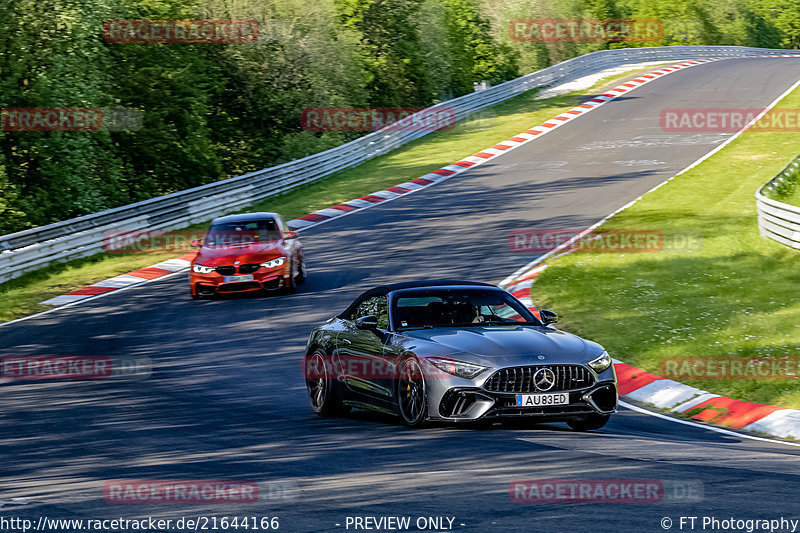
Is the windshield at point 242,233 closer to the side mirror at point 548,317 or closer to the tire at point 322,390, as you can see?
the tire at point 322,390

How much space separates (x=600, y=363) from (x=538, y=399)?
760 millimetres

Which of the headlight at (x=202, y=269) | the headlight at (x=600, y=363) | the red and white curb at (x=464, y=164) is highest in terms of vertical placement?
the headlight at (x=600, y=363)

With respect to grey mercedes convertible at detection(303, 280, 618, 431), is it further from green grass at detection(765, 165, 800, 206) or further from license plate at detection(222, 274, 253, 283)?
green grass at detection(765, 165, 800, 206)

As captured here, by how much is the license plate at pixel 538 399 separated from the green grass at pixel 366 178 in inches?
511

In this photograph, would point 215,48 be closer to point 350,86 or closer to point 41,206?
point 350,86

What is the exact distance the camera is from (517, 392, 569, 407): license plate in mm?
9367

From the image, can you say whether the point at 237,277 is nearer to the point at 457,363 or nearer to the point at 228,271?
the point at 228,271

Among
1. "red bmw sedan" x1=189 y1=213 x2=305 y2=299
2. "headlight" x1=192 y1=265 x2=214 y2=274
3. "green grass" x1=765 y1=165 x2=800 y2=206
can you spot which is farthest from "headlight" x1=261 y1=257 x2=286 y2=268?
"green grass" x1=765 y1=165 x2=800 y2=206

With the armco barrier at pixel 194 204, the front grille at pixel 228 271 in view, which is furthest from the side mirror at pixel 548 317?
the armco barrier at pixel 194 204

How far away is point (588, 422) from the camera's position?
9961 millimetres

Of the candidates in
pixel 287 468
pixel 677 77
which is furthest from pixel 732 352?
pixel 677 77

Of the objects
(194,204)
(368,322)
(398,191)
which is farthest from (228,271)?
(398,191)

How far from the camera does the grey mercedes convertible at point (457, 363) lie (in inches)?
370

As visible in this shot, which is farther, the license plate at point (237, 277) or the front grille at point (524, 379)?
the license plate at point (237, 277)
